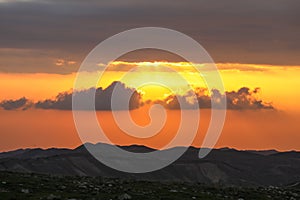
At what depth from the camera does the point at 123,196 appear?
47594 millimetres

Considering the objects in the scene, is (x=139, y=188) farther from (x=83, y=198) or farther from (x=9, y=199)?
(x=9, y=199)

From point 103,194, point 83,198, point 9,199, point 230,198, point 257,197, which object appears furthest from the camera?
point 257,197

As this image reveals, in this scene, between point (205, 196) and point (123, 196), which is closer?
point (123, 196)

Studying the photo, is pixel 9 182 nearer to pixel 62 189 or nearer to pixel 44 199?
pixel 62 189

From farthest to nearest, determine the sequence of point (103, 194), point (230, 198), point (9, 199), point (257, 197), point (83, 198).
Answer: point (257, 197) → point (230, 198) → point (103, 194) → point (83, 198) → point (9, 199)

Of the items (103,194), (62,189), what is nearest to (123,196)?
(103,194)

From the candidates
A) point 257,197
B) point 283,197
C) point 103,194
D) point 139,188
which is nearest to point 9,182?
point 103,194

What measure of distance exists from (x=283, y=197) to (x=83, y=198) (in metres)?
27.0

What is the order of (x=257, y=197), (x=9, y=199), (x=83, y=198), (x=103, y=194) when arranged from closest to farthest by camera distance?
(x=9, y=199) → (x=83, y=198) → (x=103, y=194) → (x=257, y=197)

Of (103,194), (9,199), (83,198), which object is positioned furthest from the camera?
(103,194)

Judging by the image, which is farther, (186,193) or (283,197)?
(283,197)

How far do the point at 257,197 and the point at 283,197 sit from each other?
13.2ft

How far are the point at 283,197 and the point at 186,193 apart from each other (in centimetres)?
1263

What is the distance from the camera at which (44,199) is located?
140ft
